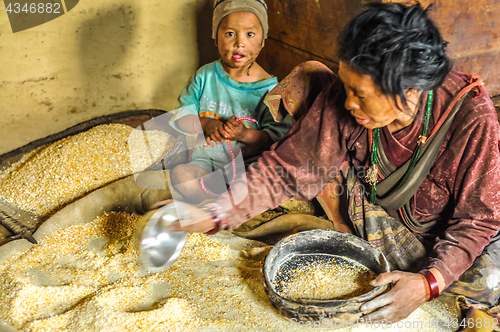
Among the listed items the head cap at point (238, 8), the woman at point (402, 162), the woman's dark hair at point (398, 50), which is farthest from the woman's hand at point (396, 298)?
the head cap at point (238, 8)

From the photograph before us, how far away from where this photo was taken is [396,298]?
3.95 ft

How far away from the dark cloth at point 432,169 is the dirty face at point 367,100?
0.16 metres

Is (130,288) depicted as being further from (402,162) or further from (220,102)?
(220,102)

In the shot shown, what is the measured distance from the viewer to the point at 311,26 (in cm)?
243

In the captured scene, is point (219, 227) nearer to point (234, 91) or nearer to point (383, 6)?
point (383, 6)

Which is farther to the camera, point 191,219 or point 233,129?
point 233,129

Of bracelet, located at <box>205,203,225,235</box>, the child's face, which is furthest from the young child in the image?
bracelet, located at <box>205,203,225,235</box>

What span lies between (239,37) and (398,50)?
1.19 meters

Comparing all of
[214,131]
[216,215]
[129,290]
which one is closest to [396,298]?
[216,215]

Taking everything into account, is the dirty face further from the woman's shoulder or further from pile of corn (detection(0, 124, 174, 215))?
pile of corn (detection(0, 124, 174, 215))

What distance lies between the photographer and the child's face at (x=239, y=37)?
2.17 m

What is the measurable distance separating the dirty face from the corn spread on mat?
2.26ft

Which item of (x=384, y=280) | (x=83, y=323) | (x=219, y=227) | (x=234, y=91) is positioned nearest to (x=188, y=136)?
(x=234, y=91)

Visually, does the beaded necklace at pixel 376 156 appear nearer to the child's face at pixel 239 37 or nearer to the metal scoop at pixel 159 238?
the metal scoop at pixel 159 238
